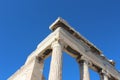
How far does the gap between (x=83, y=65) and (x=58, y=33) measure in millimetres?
3706

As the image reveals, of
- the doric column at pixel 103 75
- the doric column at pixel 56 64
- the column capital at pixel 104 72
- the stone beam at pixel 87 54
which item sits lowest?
the doric column at pixel 56 64

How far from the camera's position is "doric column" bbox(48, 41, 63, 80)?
15384 millimetres

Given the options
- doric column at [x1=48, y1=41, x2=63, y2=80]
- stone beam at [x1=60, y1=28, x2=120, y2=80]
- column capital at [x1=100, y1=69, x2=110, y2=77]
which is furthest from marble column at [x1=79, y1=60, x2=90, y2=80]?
doric column at [x1=48, y1=41, x2=63, y2=80]

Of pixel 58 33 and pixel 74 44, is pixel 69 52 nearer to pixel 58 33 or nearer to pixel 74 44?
pixel 74 44

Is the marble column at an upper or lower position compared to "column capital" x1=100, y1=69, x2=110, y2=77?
lower

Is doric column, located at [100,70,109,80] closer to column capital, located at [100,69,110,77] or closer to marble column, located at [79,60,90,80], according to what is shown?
column capital, located at [100,69,110,77]

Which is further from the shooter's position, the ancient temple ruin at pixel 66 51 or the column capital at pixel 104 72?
the column capital at pixel 104 72

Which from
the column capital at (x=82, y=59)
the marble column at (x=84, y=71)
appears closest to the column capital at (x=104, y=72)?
the column capital at (x=82, y=59)

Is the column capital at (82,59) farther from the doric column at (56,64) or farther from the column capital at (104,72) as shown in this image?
the doric column at (56,64)

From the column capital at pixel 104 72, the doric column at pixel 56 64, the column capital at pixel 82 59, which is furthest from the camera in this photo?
the column capital at pixel 104 72

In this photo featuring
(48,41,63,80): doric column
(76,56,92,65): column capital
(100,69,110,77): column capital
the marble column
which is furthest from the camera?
(100,69,110,77): column capital

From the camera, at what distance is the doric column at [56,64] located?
15384 millimetres

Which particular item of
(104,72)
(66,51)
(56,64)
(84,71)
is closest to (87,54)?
(66,51)

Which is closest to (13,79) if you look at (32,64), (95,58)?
(32,64)
